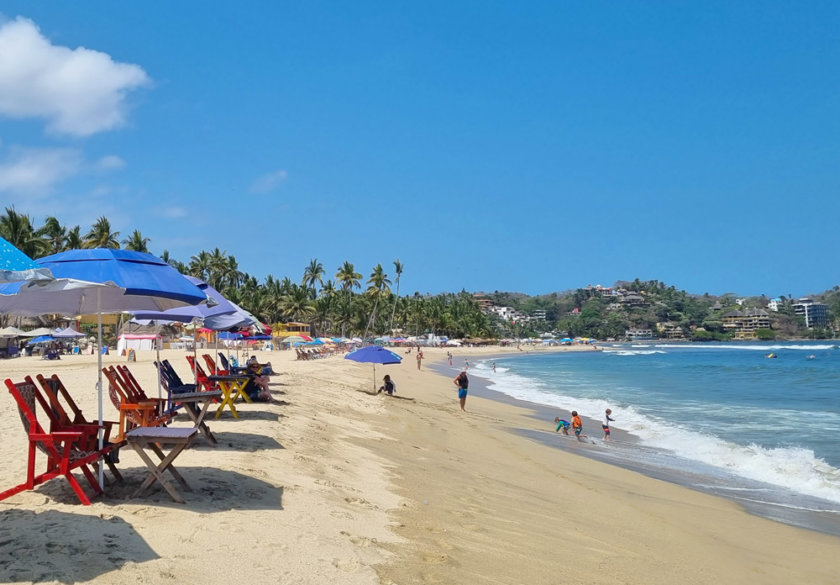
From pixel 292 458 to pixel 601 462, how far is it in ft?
22.1

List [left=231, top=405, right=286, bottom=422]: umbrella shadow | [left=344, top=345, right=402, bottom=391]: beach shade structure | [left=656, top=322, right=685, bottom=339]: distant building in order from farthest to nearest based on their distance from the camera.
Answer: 1. [left=656, top=322, right=685, bottom=339]: distant building
2. [left=344, top=345, right=402, bottom=391]: beach shade structure
3. [left=231, top=405, right=286, bottom=422]: umbrella shadow

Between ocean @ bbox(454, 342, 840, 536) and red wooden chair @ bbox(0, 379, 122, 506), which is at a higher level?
red wooden chair @ bbox(0, 379, 122, 506)

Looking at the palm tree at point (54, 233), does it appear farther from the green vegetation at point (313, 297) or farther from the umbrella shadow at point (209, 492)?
the umbrella shadow at point (209, 492)

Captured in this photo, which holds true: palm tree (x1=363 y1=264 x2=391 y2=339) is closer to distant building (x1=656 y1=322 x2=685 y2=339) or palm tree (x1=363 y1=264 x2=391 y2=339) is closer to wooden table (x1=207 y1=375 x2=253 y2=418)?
wooden table (x1=207 y1=375 x2=253 y2=418)

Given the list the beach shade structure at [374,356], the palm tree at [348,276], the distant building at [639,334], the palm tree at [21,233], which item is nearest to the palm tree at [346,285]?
the palm tree at [348,276]

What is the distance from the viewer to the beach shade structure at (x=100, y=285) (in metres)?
5.04

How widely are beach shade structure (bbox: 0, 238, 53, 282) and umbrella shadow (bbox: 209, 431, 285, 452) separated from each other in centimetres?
391

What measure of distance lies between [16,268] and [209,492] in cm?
247

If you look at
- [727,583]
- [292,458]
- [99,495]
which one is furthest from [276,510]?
[727,583]

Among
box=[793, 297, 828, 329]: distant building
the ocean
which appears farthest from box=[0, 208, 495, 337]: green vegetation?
box=[793, 297, 828, 329]: distant building

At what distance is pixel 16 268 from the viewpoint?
3439 mm

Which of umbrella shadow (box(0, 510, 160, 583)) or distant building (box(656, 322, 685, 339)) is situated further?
distant building (box(656, 322, 685, 339))

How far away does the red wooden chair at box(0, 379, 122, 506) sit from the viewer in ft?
14.5

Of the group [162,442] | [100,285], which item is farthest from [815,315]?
[100,285]
